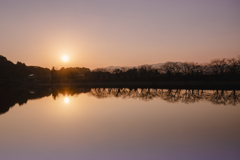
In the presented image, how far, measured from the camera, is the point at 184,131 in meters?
7.29

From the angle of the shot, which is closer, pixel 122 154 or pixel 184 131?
pixel 122 154

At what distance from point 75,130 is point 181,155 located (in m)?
4.81

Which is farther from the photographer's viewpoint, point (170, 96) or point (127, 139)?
point (170, 96)

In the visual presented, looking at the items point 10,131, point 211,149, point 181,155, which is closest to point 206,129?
point 211,149

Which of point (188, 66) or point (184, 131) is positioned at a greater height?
point (188, 66)

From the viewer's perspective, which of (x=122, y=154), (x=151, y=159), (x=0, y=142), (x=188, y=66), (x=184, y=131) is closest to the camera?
(x=151, y=159)

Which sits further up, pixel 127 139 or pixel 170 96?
pixel 170 96

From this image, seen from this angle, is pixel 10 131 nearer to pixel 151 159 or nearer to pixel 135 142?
pixel 135 142

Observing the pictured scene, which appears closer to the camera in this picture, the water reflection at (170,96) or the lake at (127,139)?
the lake at (127,139)

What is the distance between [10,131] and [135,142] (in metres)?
6.12

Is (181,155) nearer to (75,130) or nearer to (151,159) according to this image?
(151,159)

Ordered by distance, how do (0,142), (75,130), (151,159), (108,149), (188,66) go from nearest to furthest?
(151,159)
(108,149)
(0,142)
(75,130)
(188,66)

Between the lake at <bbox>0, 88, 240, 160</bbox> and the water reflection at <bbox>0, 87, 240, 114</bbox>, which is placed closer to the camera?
the lake at <bbox>0, 88, 240, 160</bbox>

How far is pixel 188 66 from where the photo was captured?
6175 centimetres
